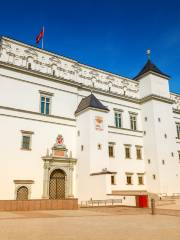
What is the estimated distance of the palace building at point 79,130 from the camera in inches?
877

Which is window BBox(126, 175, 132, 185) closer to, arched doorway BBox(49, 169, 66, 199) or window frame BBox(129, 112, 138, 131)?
window frame BBox(129, 112, 138, 131)

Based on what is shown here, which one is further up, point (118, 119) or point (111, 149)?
point (118, 119)

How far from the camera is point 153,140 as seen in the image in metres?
30.6

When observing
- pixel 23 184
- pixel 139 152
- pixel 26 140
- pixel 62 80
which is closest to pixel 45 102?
pixel 62 80

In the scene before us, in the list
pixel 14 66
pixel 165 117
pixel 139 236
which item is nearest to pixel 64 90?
pixel 14 66

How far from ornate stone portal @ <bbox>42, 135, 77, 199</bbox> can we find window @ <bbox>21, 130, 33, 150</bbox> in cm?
193

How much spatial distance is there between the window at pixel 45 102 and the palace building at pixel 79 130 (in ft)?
0.35

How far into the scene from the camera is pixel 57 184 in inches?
944

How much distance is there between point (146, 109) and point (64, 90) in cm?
1196

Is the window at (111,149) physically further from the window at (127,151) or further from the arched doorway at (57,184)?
the arched doorway at (57,184)

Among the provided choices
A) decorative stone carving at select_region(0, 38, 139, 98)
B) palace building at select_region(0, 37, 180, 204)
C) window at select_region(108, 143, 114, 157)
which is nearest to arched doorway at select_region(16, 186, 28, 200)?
palace building at select_region(0, 37, 180, 204)

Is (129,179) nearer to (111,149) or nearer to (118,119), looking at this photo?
(111,149)

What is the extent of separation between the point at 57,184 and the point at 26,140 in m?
5.34

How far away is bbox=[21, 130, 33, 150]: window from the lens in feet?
74.4
